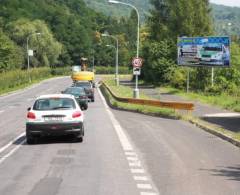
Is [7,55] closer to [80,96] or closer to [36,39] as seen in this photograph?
[36,39]

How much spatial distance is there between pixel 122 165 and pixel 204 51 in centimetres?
4581

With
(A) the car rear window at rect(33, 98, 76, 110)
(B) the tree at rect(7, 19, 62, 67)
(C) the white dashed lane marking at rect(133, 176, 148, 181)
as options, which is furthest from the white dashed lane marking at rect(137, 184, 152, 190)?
(B) the tree at rect(7, 19, 62, 67)

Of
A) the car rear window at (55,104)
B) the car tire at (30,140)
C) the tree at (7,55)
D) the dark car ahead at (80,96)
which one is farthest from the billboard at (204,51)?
the tree at (7,55)

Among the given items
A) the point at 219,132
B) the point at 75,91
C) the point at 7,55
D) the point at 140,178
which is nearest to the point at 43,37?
the point at 7,55

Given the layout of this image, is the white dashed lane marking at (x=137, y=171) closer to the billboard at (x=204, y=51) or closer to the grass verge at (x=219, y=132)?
the grass verge at (x=219, y=132)

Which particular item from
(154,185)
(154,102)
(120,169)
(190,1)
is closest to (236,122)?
(154,102)

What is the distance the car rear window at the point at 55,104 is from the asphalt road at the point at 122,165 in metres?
1.11

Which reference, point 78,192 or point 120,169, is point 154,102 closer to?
point 120,169

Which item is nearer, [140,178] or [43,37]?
[140,178]

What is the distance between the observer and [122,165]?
14148 mm

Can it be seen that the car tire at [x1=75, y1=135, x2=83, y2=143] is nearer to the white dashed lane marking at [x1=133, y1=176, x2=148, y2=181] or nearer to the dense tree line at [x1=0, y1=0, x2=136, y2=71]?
the white dashed lane marking at [x1=133, y1=176, x2=148, y2=181]

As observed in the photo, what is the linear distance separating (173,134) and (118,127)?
3.78 metres

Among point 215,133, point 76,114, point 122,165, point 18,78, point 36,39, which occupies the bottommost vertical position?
point 18,78

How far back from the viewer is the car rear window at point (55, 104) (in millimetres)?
19750
